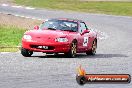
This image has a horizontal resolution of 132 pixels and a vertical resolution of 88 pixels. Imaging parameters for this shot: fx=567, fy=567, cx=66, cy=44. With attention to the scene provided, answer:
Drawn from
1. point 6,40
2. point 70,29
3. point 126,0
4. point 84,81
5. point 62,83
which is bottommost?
point 126,0

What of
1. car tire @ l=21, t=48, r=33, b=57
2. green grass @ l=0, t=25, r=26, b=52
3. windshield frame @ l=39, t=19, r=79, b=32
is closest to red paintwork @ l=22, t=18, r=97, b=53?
car tire @ l=21, t=48, r=33, b=57

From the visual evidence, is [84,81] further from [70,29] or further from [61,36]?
[70,29]

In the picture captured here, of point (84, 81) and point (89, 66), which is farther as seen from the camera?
point (89, 66)

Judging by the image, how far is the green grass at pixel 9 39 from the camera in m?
20.7

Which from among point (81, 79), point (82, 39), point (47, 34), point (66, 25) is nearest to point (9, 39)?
point (66, 25)

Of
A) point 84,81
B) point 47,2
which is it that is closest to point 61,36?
point 84,81

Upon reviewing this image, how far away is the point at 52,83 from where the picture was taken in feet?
32.6

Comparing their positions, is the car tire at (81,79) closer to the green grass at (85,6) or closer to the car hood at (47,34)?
the car hood at (47,34)

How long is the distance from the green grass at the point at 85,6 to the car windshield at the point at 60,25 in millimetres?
35614

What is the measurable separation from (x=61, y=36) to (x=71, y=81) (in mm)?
6902

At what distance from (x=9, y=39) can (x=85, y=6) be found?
118 ft

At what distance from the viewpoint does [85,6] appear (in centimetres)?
6069

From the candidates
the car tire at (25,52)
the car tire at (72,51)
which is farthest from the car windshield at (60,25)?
the car tire at (25,52)

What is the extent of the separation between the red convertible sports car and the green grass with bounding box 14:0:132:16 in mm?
35675
